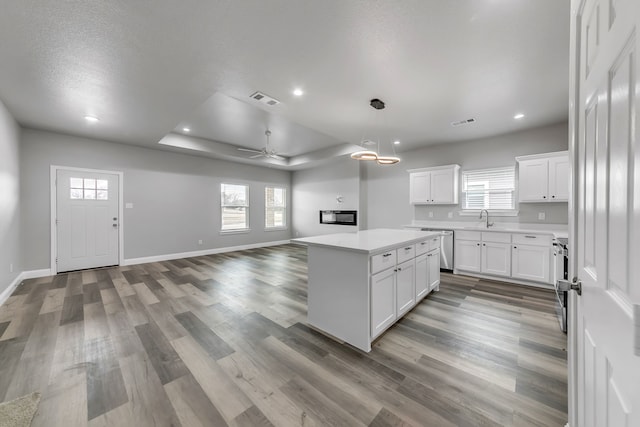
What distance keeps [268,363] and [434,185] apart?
4727 mm

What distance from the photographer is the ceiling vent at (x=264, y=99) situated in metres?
3.16

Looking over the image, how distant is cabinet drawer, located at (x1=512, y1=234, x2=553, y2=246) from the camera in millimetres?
3734

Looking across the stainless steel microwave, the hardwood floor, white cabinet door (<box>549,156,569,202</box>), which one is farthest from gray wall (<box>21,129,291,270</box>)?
white cabinet door (<box>549,156,569,202</box>)

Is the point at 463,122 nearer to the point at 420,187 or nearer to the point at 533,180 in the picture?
the point at 533,180

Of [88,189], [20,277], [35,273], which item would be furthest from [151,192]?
[20,277]

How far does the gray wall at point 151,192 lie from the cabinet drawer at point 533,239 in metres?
6.57

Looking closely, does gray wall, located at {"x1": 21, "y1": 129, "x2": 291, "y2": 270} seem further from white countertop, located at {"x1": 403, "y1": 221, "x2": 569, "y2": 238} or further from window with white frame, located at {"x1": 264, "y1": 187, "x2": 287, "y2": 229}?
white countertop, located at {"x1": 403, "y1": 221, "x2": 569, "y2": 238}

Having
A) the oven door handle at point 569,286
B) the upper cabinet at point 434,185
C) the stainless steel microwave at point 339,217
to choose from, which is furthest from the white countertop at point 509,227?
the oven door handle at point 569,286

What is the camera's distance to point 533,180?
13.4ft

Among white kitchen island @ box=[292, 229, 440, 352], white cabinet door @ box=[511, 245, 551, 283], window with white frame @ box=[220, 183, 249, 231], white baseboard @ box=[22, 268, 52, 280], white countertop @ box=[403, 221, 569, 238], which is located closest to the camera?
white kitchen island @ box=[292, 229, 440, 352]

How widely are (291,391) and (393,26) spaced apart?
114 inches

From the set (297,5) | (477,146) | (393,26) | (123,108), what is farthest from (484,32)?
(123,108)

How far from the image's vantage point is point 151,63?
247 cm

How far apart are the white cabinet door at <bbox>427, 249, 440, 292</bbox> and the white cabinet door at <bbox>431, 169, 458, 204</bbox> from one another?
1937mm
